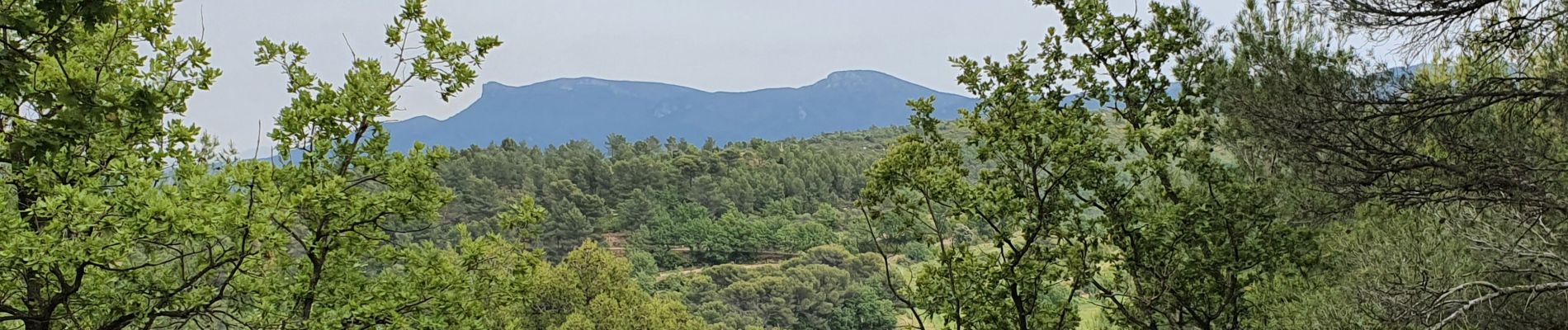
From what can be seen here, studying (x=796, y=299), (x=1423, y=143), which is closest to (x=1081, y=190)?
(x=1423, y=143)

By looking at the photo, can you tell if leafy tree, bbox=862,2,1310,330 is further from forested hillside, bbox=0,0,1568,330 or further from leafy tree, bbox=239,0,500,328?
leafy tree, bbox=239,0,500,328

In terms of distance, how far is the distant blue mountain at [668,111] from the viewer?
390ft

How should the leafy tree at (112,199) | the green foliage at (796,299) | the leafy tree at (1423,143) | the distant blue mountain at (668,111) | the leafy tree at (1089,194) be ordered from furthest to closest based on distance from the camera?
the distant blue mountain at (668,111)
the green foliage at (796,299)
the leafy tree at (1089,194)
the leafy tree at (1423,143)
the leafy tree at (112,199)

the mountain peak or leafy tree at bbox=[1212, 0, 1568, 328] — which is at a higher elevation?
→ the mountain peak

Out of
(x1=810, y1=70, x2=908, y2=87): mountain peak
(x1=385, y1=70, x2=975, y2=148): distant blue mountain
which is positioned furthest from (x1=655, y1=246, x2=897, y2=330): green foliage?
(x1=810, y1=70, x2=908, y2=87): mountain peak

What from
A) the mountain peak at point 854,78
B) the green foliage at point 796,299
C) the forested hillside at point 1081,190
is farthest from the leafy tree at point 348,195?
the mountain peak at point 854,78

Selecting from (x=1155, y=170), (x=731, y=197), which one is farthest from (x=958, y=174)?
(x=731, y=197)

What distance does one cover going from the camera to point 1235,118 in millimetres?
4160

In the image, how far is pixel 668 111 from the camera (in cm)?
12800

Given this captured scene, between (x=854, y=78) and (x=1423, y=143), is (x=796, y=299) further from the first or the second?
(x=854, y=78)

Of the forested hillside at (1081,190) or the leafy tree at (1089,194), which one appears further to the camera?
the leafy tree at (1089,194)

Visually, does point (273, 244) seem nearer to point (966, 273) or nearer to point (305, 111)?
point (305, 111)

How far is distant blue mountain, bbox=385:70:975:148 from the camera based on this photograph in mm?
118812

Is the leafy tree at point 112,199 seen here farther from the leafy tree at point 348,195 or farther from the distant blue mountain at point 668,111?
the distant blue mountain at point 668,111
